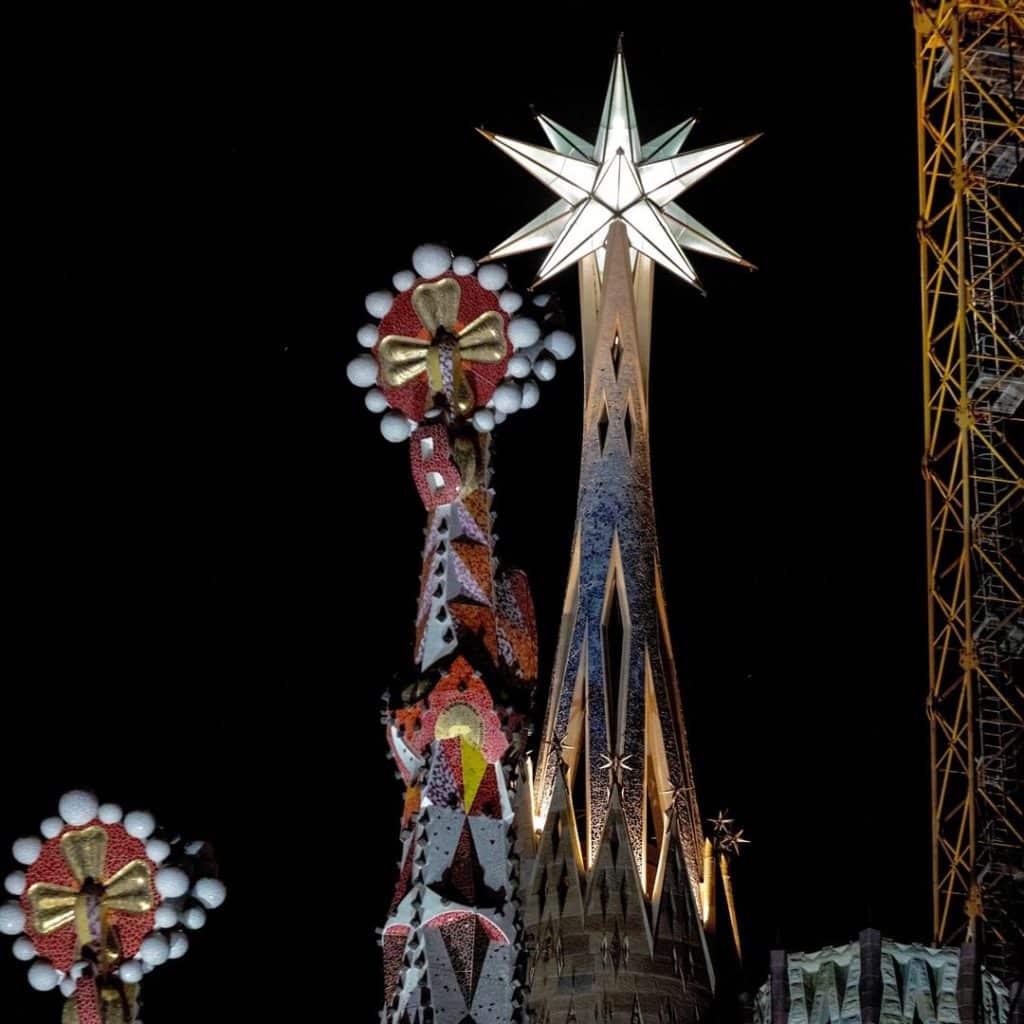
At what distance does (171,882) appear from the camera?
22281mm

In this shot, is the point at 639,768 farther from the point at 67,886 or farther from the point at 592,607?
the point at 67,886

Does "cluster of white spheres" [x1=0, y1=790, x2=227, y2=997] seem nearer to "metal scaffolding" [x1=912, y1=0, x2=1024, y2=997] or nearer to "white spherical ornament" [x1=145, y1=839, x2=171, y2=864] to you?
"white spherical ornament" [x1=145, y1=839, x2=171, y2=864]

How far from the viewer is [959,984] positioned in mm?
30406

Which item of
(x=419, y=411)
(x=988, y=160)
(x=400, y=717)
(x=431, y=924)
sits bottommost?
(x=431, y=924)

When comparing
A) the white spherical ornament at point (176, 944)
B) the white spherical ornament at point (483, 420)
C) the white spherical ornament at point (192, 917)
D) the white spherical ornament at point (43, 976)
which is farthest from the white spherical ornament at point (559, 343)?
the white spherical ornament at point (43, 976)

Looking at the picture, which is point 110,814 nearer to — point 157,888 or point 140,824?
point 140,824

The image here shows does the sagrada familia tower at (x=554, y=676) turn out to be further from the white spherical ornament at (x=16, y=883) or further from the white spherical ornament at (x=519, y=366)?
the white spherical ornament at (x=16, y=883)

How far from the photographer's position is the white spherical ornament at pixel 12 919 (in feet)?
73.9

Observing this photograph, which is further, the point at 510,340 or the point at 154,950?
the point at 510,340

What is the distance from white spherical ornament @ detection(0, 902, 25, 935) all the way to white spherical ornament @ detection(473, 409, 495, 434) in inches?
254

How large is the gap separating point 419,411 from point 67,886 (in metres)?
5.89

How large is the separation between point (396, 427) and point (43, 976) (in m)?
6.37

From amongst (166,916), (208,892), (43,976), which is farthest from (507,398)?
(43,976)

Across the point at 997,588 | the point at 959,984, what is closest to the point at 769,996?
the point at 959,984
